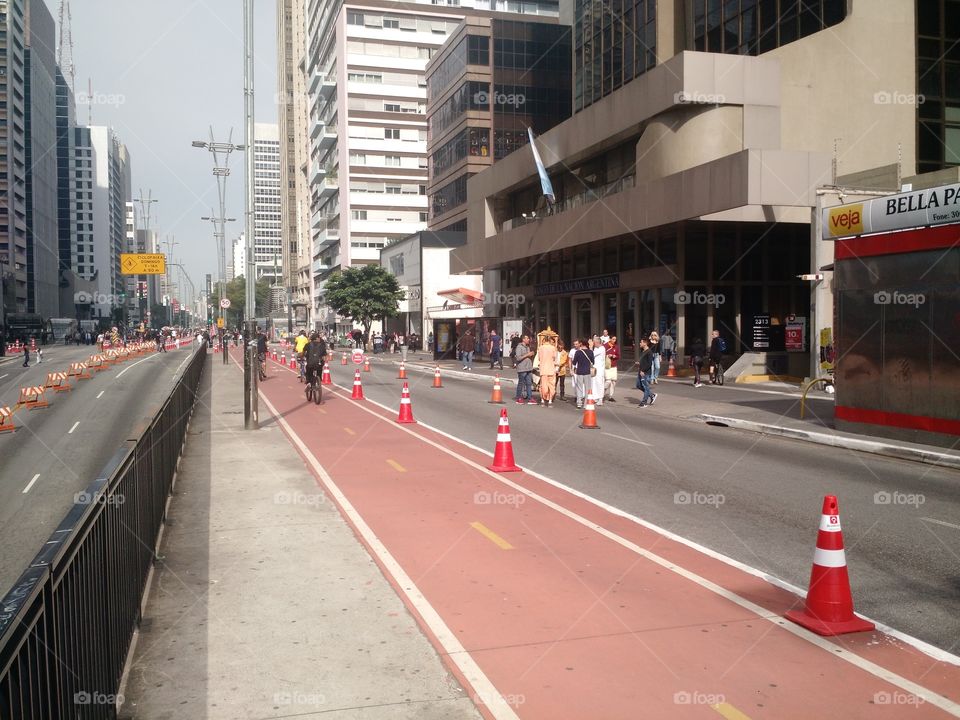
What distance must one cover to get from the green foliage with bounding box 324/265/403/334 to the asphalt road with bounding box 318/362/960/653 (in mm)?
48917

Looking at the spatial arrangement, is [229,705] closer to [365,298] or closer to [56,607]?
[56,607]

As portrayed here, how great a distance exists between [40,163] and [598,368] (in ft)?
497

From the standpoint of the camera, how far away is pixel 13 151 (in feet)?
409

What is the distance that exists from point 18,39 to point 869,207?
147356 millimetres

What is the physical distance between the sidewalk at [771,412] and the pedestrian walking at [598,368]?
4.99 ft

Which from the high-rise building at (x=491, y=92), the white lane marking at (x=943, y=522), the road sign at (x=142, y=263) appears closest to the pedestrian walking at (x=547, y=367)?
the white lane marking at (x=943, y=522)

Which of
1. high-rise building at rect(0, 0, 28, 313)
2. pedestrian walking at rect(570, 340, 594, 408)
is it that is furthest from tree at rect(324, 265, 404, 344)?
high-rise building at rect(0, 0, 28, 313)

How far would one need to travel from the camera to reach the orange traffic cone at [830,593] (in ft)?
17.7

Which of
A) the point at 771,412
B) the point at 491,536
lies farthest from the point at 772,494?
the point at 771,412

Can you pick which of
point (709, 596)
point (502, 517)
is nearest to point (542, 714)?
point (709, 596)

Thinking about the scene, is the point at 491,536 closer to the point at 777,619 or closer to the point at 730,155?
the point at 777,619

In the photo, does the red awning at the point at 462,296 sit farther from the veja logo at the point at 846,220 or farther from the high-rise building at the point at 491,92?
the veja logo at the point at 846,220

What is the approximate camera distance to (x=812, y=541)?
777 centimetres

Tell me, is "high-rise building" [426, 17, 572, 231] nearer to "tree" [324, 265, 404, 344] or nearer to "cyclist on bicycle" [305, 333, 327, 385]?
"tree" [324, 265, 404, 344]
